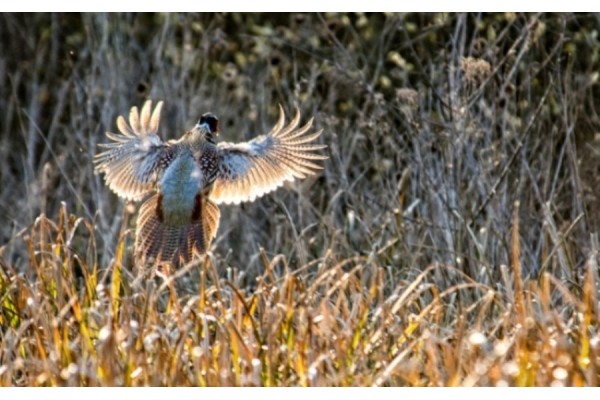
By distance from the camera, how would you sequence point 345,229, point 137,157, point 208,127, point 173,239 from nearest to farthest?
point 173,239 < point 208,127 < point 137,157 < point 345,229

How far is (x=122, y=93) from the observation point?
786 cm

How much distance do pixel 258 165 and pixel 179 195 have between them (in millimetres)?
494

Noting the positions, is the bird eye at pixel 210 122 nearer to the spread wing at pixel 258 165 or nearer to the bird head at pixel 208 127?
the bird head at pixel 208 127

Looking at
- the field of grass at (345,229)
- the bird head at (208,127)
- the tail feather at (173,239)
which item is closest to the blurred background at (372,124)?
the field of grass at (345,229)

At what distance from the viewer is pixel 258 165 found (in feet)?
18.9

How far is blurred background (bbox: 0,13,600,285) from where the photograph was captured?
5766 millimetres

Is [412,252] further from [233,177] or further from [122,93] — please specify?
[122,93]

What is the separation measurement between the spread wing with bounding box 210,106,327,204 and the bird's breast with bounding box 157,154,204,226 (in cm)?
26

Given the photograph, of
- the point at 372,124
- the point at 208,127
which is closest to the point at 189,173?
the point at 208,127

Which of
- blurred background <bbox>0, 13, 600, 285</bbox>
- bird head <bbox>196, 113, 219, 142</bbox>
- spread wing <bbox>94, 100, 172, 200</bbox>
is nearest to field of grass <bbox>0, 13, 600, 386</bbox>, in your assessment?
blurred background <bbox>0, 13, 600, 285</bbox>

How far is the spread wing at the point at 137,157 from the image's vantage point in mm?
5605

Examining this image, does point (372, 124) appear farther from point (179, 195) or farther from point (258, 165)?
point (179, 195)

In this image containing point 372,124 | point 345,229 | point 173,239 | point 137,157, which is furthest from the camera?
point 345,229
